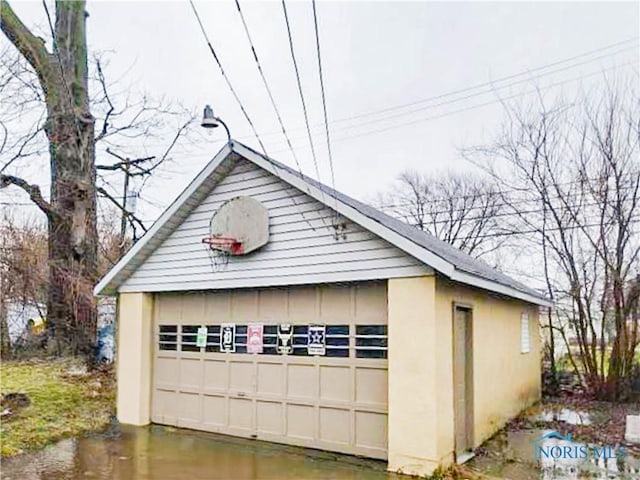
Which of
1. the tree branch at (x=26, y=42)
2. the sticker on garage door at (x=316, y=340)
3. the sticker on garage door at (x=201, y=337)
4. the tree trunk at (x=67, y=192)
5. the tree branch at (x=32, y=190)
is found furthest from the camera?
the tree trunk at (x=67, y=192)

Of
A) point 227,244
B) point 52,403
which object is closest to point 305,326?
point 227,244

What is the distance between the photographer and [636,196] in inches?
501

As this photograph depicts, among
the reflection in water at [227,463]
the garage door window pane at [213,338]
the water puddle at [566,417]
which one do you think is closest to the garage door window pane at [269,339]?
the garage door window pane at [213,338]

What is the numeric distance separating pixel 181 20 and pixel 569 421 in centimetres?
922

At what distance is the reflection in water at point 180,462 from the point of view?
21.8ft

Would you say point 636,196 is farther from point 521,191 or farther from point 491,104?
point 491,104

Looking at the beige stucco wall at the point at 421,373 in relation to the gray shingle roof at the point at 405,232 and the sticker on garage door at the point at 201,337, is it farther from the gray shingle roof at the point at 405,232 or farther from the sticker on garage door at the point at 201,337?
the sticker on garage door at the point at 201,337

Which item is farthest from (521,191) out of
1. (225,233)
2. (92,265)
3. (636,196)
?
(92,265)

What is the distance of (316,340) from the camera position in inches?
312

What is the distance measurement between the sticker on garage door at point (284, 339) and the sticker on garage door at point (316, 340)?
1.04 ft

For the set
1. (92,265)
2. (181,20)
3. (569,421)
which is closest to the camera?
(181,20)

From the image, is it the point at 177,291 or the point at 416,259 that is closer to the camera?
the point at 416,259

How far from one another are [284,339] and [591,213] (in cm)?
907

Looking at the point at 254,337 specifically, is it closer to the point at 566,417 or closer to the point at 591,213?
the point at 566,417
